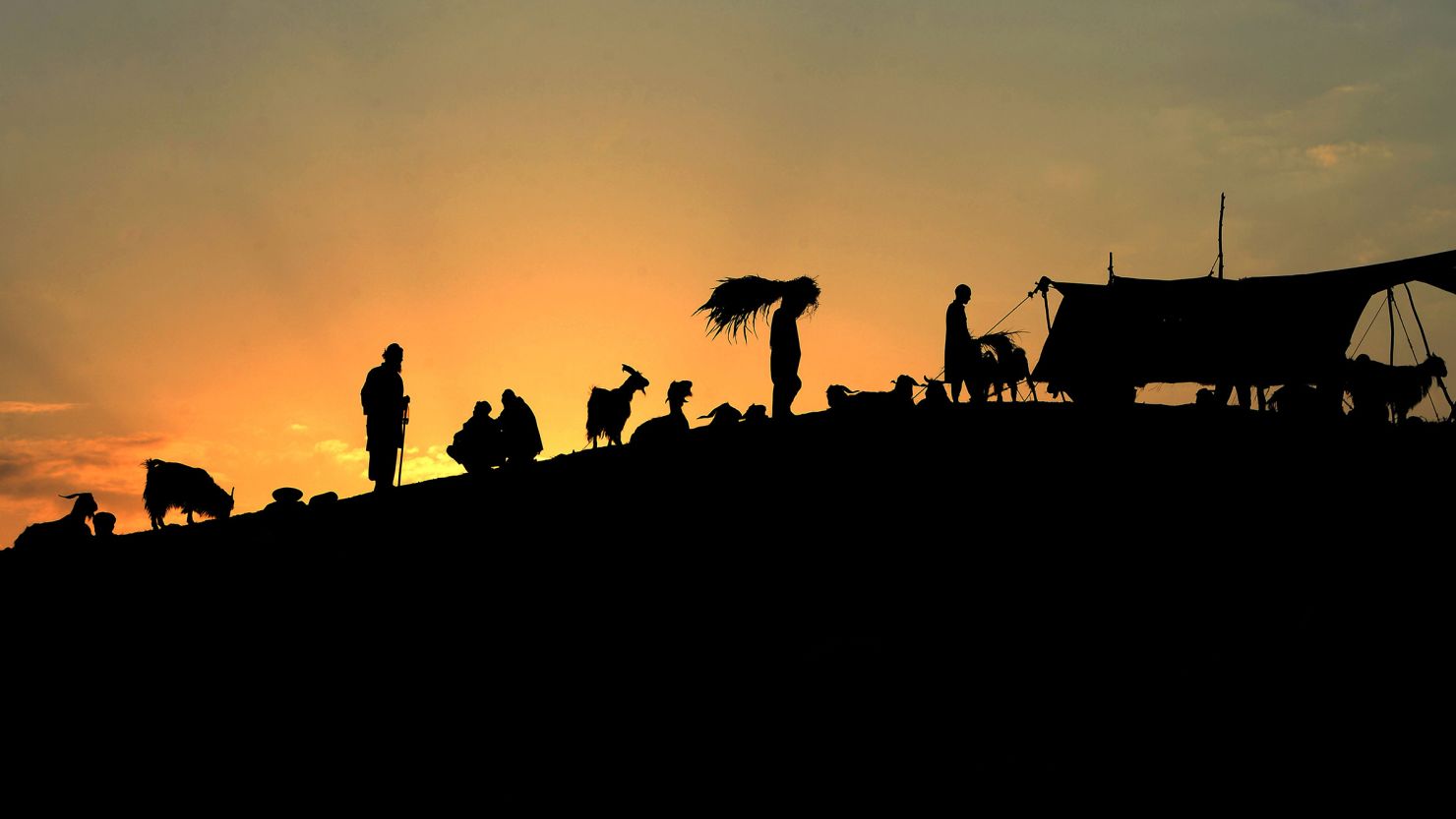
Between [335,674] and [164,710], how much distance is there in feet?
4.28

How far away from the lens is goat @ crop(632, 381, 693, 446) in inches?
730

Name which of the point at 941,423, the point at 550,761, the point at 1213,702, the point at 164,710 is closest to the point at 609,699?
the point at 550,761

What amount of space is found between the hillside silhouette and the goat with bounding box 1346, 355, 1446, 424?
90.3 inches

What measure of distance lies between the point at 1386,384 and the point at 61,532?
22345 mm

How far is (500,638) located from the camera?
34.9ft

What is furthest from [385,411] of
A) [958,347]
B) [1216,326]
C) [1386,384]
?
[1386,384]

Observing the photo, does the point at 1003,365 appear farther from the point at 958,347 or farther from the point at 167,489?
the point at 167,489

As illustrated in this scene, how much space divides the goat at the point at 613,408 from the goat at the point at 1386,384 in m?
11.7

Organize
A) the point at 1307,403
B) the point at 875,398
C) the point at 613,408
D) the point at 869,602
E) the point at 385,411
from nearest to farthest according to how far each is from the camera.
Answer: the point at 869,602 → the point at 385,411 → the point at 1307,403 → the point at 875,398 → the point at 613,408

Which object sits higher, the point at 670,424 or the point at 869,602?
the point at 670,424

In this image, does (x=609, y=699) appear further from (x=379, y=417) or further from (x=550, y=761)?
(x=379, y=417)

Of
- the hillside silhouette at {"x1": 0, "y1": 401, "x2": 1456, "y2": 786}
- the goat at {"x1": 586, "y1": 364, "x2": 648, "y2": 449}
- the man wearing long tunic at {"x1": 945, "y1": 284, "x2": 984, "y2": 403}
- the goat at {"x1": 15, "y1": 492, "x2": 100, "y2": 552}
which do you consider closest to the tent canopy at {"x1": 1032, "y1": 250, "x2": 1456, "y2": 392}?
the man wearing long tunic at {"x1": 945, "y1": 284, "x2": 984, "y2": 403}

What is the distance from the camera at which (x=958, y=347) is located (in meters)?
20.1

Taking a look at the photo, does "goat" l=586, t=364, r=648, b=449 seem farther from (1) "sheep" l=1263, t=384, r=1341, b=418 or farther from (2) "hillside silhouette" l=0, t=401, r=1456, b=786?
(1) "sheep" l=1263, t=384, r=1341, b=418
